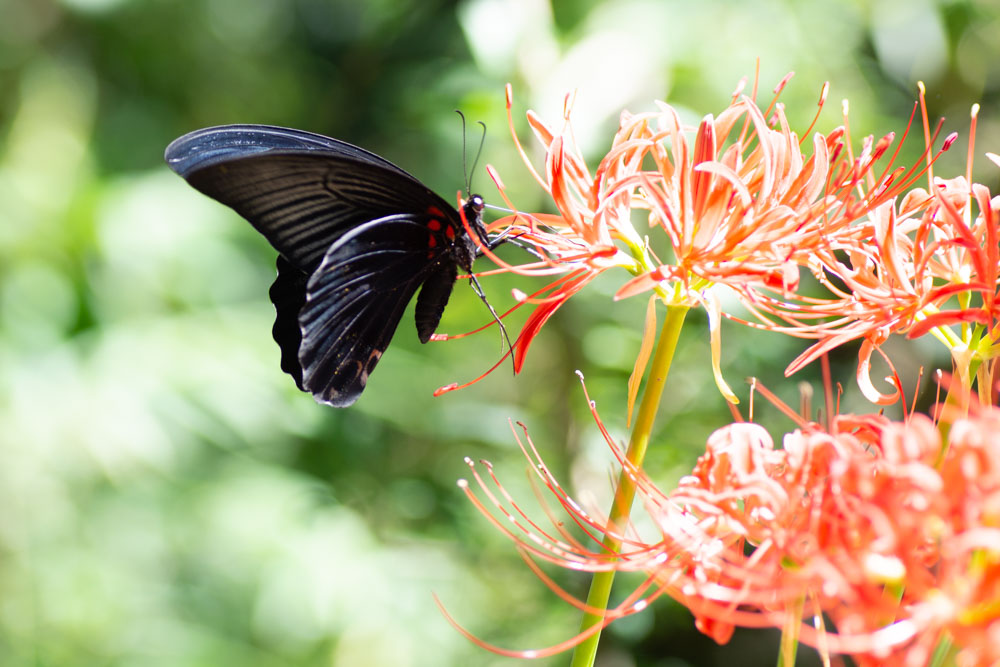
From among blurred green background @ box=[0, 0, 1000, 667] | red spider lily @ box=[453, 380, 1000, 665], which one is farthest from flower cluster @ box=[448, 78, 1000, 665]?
blurred green background @ box=[0, 0, 1000, 667]

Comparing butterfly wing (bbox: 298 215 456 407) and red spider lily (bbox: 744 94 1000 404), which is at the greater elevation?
red spider lily (bbox: 744 94 1000 404)

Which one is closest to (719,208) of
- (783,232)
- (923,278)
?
(783,232)

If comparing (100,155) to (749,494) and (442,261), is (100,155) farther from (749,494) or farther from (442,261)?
(749,494)

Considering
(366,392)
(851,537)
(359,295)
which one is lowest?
(366,392)

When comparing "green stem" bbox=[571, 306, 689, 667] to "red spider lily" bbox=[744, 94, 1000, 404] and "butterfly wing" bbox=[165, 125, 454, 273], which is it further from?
"butterfly wing" bbox=[165, 125, 454, 273]

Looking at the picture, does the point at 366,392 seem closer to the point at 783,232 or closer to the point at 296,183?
the point at 296,183

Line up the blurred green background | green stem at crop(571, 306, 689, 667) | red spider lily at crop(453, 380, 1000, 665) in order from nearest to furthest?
red spider lily at crop(453, 380, 1000, 665) < green stem at crop(571, 306, 689, 667) < the blurred green background
